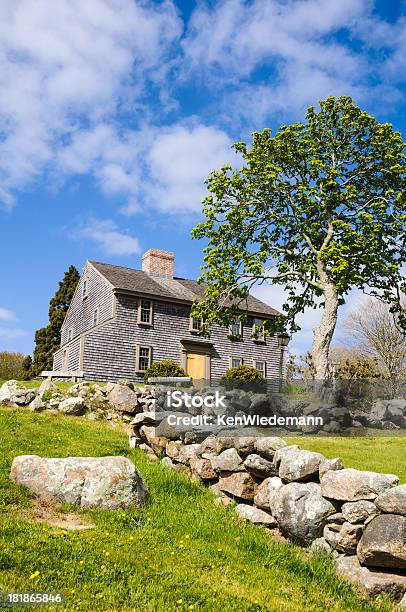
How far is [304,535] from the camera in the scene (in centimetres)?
660

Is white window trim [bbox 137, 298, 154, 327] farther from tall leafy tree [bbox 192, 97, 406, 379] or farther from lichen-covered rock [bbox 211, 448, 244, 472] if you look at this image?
lichen-covered rock [bbox 211, 448, 244, 472]

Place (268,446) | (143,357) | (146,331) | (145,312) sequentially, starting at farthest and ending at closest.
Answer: (145,312), (146,331), (143,357), (268,446)

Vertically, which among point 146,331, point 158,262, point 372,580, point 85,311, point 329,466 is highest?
point 158,262

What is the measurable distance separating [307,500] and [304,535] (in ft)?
1.31

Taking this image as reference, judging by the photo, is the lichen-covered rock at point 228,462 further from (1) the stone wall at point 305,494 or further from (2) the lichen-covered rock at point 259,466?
(2) the lichen-covered rock at point 259,466

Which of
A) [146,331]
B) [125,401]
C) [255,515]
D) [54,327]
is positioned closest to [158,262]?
[146,331]

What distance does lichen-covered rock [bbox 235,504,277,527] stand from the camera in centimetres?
730

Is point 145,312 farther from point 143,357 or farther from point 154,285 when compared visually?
point 143,357

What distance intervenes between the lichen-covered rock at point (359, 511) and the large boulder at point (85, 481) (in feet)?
9.72

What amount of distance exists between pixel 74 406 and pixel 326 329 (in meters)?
10.3

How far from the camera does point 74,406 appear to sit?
15.9 meters

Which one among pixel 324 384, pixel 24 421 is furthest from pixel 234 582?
pixel 324 384

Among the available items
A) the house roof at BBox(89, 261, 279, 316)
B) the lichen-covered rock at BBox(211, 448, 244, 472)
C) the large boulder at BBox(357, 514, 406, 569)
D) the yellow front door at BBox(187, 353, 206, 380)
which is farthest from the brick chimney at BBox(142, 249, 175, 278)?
the large boulder at BBox(357, 514, 406, 569)

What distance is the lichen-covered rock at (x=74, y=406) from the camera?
1592 centimetres
